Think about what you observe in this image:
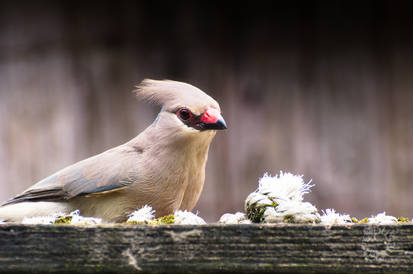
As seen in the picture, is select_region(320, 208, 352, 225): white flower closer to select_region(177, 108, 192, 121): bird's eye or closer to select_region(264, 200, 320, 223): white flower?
select_region(264, 200, 320, 223): white flower

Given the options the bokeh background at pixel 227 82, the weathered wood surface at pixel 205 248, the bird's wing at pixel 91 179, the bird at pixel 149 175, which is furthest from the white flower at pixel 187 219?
the bokeh background at pixel 227 82

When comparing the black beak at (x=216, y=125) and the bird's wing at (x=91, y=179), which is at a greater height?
the black beak at (x=216, y=125)

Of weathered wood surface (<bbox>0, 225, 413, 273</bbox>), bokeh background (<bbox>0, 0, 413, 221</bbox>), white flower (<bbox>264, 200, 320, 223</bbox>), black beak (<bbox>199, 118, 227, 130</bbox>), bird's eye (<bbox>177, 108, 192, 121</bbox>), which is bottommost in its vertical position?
weathered wood surface (<bbox>0, 225, 413, 273</bbox>)

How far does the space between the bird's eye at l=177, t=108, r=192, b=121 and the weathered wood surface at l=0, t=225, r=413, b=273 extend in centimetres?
108

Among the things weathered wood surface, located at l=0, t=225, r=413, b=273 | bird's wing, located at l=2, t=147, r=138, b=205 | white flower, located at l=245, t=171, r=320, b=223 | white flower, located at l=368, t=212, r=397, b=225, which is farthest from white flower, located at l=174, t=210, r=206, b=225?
bird's wing, located at l=2, t=147, r=138, b=205

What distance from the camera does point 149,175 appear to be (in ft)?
8.86

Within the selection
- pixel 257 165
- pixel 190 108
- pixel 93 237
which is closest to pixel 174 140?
pixel 190 108

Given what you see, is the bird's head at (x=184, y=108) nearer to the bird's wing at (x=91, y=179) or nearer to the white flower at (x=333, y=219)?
the bird's wing at (x=91, y=179)

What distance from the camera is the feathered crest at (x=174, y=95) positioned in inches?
109

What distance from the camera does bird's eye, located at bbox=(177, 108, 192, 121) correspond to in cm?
277

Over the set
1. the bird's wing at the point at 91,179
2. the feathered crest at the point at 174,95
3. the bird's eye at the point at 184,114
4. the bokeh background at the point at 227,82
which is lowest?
the bird's wing at the point at 91,179

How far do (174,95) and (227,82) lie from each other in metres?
2.28

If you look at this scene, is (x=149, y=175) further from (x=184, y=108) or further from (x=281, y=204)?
(x=281, y=204)

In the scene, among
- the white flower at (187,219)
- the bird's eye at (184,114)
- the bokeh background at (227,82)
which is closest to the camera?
the white flower at (187,219)
